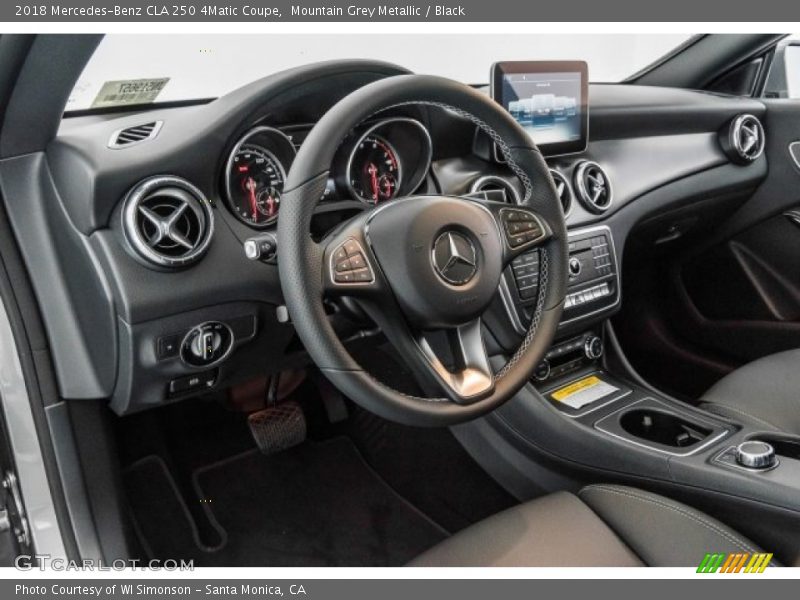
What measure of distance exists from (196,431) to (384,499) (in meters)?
0.47

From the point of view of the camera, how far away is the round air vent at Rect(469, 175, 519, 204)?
1.49 metres

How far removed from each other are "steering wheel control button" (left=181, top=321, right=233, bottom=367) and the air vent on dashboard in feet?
0.97

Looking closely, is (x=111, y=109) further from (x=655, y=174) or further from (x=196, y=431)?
(x=655, y=174)

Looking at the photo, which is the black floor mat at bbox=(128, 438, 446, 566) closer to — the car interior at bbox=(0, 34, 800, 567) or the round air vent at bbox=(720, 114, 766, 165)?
the car interior at bbox=(0, 34, 800, 567)

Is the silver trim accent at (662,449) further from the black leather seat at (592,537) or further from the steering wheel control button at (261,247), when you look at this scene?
the steering wheel control button at (261,247)

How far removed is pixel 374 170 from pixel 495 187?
31cm

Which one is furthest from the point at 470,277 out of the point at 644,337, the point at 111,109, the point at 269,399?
the point at 644,337

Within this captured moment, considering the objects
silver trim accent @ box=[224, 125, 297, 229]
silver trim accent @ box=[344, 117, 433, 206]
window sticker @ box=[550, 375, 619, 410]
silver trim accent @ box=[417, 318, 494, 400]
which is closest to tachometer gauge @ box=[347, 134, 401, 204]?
silver trim accent @ box=[344, 117, 433, 206]

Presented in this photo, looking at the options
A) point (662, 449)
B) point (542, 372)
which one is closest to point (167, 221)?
point (542, 372)

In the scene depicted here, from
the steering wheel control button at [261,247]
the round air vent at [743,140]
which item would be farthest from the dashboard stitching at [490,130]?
the round air vent at [743,140]

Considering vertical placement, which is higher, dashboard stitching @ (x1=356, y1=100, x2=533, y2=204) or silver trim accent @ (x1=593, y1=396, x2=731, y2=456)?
dashboard stitching @ (x1=356, y1=100, x2=533, y2=204)

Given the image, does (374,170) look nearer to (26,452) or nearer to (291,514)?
(26,452)

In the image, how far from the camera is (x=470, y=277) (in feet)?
3.56

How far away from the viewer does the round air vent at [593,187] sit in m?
1.68
